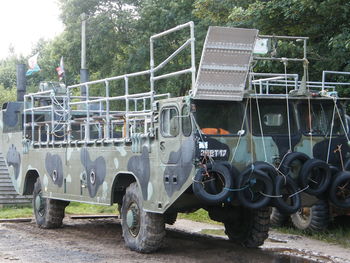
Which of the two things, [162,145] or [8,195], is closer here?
[162,145]

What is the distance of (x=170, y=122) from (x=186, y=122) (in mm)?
399

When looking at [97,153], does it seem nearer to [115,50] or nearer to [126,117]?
[126,117]

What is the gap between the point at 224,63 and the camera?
9.72 m

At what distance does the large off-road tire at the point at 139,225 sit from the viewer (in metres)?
10.8

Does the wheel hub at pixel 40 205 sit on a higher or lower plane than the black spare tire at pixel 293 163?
lower

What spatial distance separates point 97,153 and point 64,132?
1860 mm

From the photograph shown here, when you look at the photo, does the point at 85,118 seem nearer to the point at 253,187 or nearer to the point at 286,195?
the point at 253,187

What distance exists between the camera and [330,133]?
10.6 m

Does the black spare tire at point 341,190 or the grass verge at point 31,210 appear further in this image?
the grass verge at point 31,210

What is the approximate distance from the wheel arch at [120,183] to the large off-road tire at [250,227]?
1856mm

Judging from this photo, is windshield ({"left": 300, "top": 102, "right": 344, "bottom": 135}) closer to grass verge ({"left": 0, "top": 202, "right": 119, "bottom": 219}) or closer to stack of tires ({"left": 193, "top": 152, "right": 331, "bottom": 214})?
stack of tires ({"left": 193, "top": 152, "right": 331, "bottom": 214})

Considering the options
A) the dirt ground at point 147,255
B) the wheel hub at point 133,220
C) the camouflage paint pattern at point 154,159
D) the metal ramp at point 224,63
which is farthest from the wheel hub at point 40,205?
the metal ramp at point 224,63

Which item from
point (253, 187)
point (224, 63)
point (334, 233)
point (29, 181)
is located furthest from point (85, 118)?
point (334, 233)

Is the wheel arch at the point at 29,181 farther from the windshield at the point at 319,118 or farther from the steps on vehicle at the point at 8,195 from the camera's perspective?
the windshield at the point at 319,118
